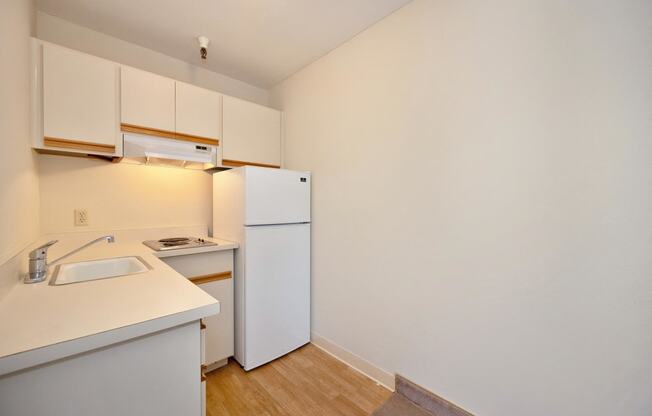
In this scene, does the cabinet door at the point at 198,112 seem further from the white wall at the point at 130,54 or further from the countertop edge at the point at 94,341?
the countertop edge at the point at 94,341

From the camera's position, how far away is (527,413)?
46.5 inches

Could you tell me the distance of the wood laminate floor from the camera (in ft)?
5.08

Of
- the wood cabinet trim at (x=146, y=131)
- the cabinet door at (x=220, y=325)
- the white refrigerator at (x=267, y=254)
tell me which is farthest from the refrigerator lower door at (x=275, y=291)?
the wood cabinet trim at (x=146, y=131)

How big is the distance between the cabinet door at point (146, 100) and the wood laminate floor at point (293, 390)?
1.85m

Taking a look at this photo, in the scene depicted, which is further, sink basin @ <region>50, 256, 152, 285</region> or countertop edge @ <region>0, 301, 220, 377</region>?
sink basin @ <region>50, 256, 152, 285</region>

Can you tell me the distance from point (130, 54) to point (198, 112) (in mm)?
698

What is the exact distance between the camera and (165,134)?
1.92 metres

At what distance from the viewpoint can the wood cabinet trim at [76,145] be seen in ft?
5.04

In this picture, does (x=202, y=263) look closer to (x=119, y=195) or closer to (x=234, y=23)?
(x=119, y=195)

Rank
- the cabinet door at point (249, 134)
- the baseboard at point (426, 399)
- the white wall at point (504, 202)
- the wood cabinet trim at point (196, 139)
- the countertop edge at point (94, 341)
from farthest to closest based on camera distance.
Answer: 1. the cabinet door at point (249, 134)
2. the wood cabinet trim at point (196, 139)
3. the baseboard at point (426, 399)
4. the white wall at point (504, 202)
5. the countertop edge at point (94, 341)

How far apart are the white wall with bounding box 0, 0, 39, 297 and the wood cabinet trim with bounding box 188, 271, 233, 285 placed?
853 mm

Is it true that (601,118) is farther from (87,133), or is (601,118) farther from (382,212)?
(87,133)

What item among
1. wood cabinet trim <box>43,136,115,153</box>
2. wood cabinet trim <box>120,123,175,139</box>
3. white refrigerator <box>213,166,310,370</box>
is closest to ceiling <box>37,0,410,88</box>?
wood cabinet trim <box>120,123,175,139</box>

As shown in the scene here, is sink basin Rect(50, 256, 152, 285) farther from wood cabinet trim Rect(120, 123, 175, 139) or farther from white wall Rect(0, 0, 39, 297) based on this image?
wood cabinet trim Rect(120, 123, 175, 139)
